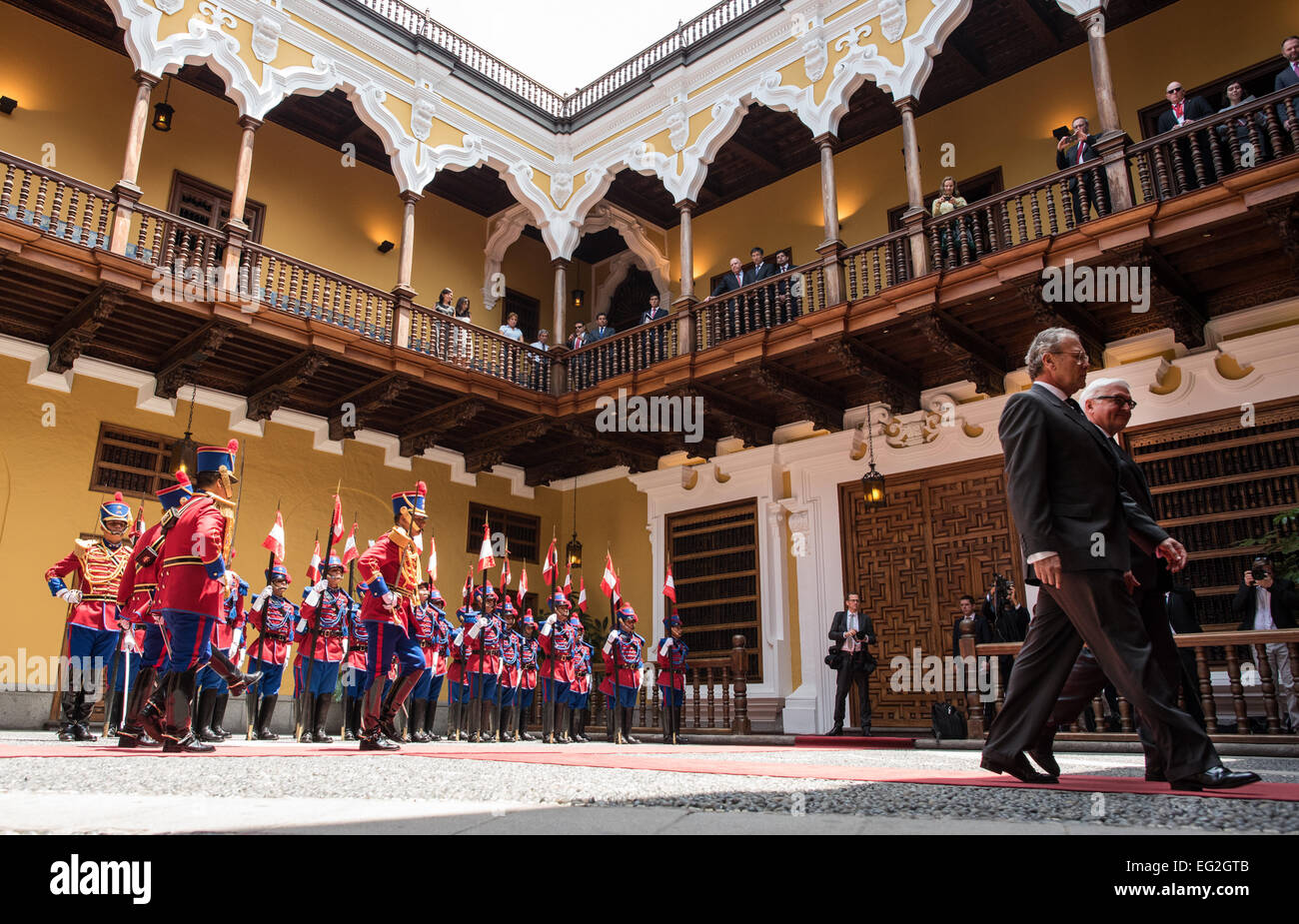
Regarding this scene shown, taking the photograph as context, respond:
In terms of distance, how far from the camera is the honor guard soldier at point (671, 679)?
11.2m

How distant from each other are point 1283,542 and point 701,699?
8.11 m

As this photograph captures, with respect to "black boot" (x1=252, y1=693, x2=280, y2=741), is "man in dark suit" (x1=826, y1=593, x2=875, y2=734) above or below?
above

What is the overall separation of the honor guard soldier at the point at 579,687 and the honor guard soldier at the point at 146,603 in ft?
17.7

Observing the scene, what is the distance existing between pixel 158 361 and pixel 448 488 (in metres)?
5.07

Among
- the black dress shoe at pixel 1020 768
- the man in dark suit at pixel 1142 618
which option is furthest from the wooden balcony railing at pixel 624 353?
the black dress shoe at pixel 1020 768

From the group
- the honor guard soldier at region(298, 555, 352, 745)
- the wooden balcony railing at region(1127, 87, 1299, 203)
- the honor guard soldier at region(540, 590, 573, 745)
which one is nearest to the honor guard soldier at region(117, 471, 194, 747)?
the honor guard soldier at region(298, 555, 352, 745)

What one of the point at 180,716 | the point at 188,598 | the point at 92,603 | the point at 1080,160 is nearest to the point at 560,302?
the point at 1080,160

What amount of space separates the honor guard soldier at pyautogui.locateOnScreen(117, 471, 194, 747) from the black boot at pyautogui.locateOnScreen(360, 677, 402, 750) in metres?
1.38

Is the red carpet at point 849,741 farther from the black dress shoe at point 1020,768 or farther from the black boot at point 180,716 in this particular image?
the black boot at point 180,716

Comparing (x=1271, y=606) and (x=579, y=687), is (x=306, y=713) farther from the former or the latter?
(x=1271, y=606)

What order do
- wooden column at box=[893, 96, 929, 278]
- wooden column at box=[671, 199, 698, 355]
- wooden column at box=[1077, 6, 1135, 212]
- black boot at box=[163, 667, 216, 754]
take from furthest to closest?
wooden column at box=[671, 199, 698, 355] < wooden column at box=[893, 96, 929, 278] < wooden column at box=[1077, 6, 1135, 212] < black boot at box=[163, 667, 216, 754]

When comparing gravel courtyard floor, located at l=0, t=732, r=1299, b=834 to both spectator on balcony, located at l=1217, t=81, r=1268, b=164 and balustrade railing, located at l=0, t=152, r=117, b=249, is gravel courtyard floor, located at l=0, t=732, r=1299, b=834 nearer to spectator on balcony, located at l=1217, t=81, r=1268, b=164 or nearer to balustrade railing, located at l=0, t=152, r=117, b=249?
spectator on balcony, located at l=1217, t=81, r=1268, b=164

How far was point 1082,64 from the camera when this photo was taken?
12445 mm

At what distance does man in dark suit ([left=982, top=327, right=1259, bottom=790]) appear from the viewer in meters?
3.03
